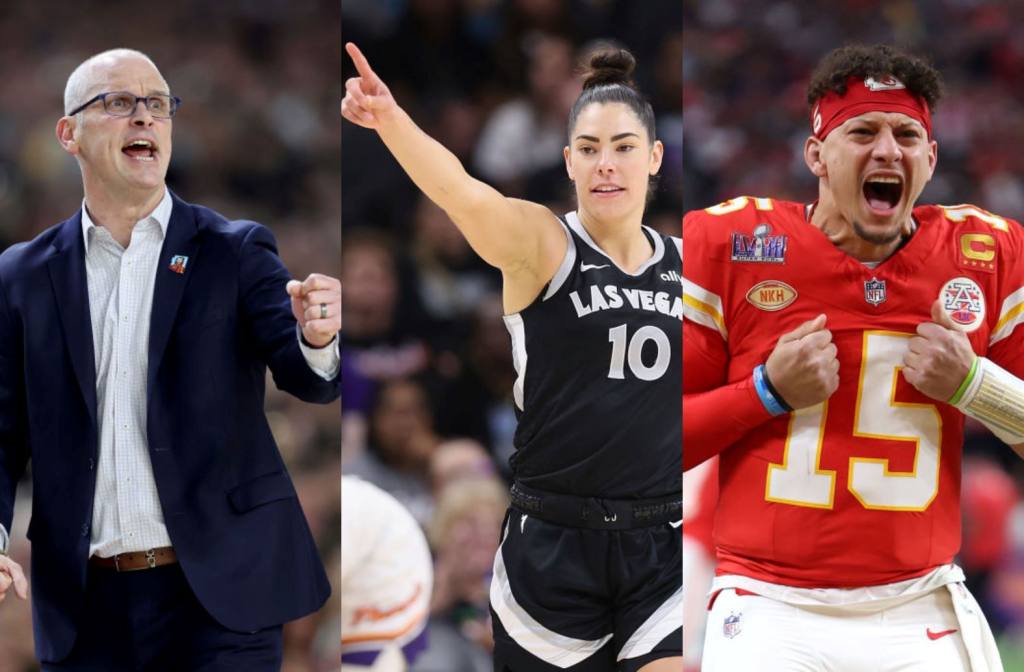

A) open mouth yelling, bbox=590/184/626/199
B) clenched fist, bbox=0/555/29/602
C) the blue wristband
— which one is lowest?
clenched fist, bbox=0/555/29/602

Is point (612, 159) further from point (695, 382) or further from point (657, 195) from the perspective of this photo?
point (695, 382)

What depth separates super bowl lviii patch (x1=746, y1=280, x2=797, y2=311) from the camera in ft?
9.84

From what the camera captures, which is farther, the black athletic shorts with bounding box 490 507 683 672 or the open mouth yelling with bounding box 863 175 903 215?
the open mouth yelling with bounding box 863 175 903 215

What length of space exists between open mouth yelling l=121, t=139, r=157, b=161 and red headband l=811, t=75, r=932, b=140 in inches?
64.8

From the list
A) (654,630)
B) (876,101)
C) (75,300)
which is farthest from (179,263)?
(876,101)

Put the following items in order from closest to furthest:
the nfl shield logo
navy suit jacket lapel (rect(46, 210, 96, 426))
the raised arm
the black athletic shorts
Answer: the raised arm < the black athletic shorts < navy suit jacket lapel (rect(46, 210, 96, 426)) < the nfl shield logo

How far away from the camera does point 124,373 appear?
2705 mm

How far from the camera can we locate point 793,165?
11.6ft

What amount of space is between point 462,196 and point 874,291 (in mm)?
1113

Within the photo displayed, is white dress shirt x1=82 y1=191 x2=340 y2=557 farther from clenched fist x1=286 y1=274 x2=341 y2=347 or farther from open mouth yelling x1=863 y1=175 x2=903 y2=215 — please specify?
open mouth yelling x1=863 y1=175 x2=903 y2=215

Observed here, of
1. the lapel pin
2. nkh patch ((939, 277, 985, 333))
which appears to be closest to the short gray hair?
the lapel pin

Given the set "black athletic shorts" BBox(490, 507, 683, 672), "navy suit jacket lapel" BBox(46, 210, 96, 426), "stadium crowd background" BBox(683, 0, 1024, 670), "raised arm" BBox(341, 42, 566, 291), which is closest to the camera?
"raised arm" BBox(341, 42, 566, 291)

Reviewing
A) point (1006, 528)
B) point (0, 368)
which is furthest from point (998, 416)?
point (0, 368)

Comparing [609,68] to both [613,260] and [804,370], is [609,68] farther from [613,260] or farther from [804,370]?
[804,370]
